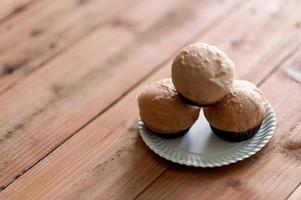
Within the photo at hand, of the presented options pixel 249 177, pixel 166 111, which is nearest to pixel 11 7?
pixel 166 111

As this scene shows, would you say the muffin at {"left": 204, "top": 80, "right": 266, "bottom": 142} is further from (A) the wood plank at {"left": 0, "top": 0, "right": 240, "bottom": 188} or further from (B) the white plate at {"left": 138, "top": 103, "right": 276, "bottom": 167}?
(A) the wood plank at {"left": 0, "top": 0, "right": 240, "bottom": 188}

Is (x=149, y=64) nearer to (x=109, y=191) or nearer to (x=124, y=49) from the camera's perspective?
(x=124, y=49)

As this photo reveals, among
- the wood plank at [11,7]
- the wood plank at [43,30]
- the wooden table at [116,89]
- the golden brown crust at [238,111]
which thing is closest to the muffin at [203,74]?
the golden brown crust at [238,111]

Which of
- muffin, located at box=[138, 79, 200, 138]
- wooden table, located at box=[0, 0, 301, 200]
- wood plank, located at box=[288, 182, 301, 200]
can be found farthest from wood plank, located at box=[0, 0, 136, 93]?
wood plank, located at box=[288, 182, 301, 200]

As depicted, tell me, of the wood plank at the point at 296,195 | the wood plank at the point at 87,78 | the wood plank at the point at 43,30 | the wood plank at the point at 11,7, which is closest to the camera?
the wood plank at the point at 296,195

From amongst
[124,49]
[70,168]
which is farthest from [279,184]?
[124,49]

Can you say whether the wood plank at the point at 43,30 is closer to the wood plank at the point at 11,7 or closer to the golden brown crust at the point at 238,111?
the wood plank at the point at 11,7
